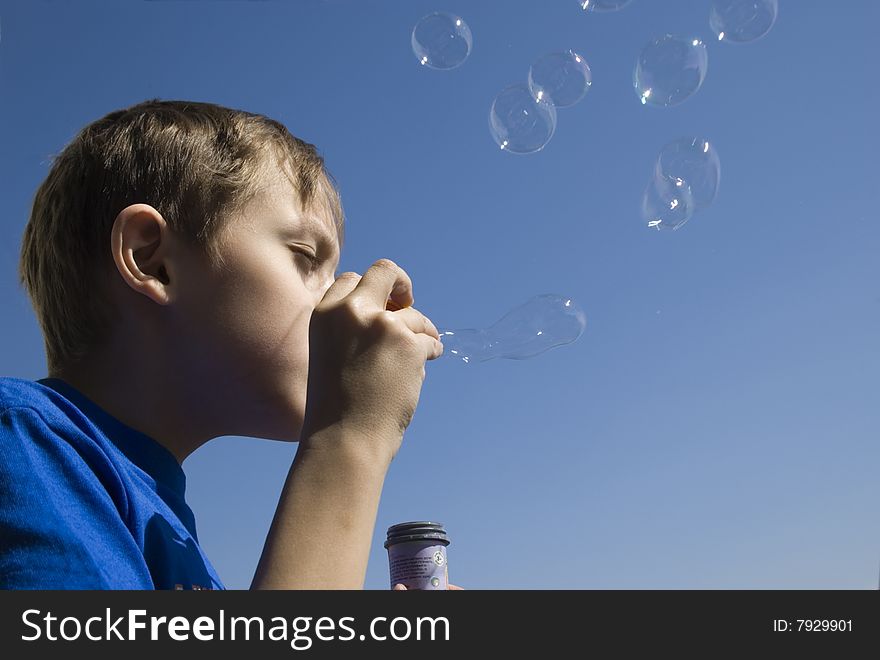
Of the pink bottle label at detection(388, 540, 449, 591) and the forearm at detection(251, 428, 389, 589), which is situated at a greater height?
the pink bottle label at detection(388, 540, 449, 591)

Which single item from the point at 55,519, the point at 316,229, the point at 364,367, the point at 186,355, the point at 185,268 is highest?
the point at 316,229

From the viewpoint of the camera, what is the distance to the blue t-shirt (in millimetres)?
937

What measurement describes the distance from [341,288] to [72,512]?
0.60 meters

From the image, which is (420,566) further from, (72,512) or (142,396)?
(72,512)

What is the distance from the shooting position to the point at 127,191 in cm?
169

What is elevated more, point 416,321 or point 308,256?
point 308,256

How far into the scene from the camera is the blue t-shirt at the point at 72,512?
0.94 meters

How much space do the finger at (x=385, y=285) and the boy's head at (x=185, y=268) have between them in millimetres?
186

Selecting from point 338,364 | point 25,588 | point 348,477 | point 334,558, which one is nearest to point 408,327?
point 338,364

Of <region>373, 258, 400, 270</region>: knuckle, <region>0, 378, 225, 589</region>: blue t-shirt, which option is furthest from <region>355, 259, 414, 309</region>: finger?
<region>0, 378, 225, 589</region>: blue t-shirt

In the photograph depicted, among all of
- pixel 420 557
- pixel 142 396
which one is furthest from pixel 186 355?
pixel 420 557

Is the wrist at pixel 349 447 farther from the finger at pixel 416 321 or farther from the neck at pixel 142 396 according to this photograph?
the neck at pixel 142 396

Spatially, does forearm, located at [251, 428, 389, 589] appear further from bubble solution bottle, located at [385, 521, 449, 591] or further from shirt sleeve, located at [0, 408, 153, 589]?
bubble solution bottle, located at [385, 521, 449, 591]
